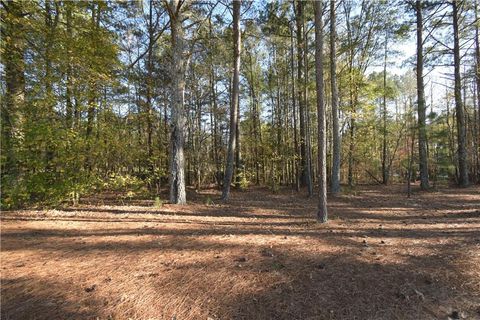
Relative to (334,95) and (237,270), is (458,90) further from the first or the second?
(237,270)

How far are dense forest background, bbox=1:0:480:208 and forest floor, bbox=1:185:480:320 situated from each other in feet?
8.70

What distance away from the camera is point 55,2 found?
312 inches

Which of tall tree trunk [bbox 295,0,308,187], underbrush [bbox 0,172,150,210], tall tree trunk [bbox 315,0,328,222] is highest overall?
tall tree trunk [bbox 295,0,308,187]

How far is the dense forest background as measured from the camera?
7.49 m

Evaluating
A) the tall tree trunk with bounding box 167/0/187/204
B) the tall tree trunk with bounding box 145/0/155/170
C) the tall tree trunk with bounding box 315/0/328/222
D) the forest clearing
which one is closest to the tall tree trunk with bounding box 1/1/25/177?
the forest clearing

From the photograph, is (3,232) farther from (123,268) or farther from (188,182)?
(188,182)

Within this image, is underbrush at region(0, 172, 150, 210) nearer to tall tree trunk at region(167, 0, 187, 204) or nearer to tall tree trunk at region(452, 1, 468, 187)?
tall tree trunk at region(167, 0, 187, 204)

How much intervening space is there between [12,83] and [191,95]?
11.4m

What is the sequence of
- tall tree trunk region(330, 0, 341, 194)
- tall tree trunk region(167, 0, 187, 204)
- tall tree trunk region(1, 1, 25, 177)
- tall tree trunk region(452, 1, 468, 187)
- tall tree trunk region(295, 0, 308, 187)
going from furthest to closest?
tall tree trunk region(452, 1, 468, 187) → tall tree trunk region(295, 0, 308, 187) → tall tree trunk region(330, 0, 341, 194) → tall tree trunk region(167, 0, 187, 204) → tall tree trunk region(1, 1, 25, 177)

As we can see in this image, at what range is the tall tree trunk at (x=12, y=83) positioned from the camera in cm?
671

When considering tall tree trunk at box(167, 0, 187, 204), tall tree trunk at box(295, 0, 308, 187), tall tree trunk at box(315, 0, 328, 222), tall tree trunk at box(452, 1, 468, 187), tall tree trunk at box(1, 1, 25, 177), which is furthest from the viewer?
tall tree trunk at box(452, 1, 468, 187)

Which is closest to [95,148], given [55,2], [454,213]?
[55,2]

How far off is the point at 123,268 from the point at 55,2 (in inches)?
329

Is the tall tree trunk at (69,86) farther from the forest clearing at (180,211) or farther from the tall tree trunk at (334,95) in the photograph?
the tall tree trunk at (334,95)
